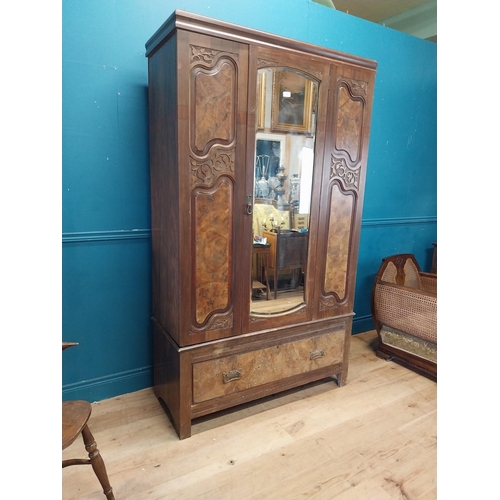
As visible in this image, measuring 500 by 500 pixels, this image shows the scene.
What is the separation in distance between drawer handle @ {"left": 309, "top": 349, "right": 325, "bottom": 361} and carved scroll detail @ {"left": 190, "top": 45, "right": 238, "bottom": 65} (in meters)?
1.58

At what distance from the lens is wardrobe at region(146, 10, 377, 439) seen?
1.49m

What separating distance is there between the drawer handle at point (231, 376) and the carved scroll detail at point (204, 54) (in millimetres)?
1428

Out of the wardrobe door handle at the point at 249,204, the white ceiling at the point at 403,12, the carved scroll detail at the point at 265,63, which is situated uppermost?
the white ceiling at the point at 403,12

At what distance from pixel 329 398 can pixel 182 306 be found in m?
1.11

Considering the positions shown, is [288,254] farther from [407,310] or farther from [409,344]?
[409,344]

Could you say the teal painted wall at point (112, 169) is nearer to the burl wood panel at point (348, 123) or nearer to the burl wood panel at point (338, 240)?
the burl wood panel at point (348, 123)

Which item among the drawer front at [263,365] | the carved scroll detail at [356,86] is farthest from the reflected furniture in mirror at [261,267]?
the carved scroll detail at [356,86]

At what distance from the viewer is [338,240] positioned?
1979 mm

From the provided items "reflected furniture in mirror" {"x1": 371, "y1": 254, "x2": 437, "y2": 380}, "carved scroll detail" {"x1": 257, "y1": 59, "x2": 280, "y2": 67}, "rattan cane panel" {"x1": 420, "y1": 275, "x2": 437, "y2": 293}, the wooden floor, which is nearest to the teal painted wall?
the wooden floor

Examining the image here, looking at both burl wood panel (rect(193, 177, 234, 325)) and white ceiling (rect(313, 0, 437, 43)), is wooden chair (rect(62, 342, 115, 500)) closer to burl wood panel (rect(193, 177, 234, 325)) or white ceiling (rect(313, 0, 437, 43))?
burl wood panel (rect(193, 177, 234, 325))

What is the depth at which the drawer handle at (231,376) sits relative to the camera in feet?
5.72
